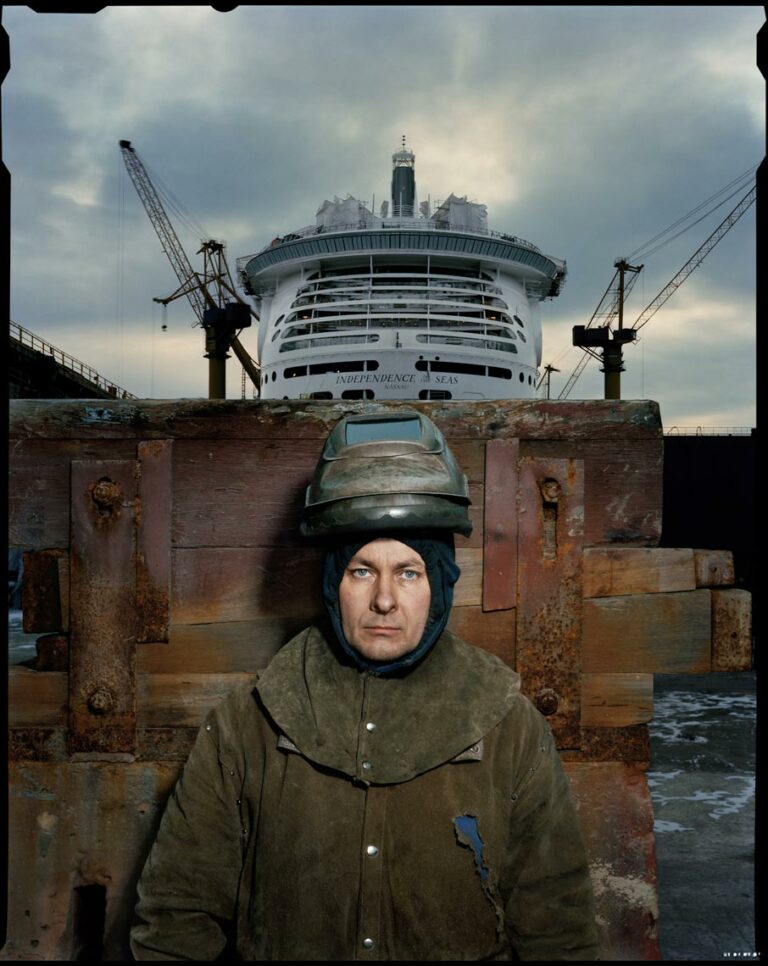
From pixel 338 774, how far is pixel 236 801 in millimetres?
301

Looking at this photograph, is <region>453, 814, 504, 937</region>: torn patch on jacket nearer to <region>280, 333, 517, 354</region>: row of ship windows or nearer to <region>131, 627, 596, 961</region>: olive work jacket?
<region>131, 627, 596, 961</region>: olive work jacket

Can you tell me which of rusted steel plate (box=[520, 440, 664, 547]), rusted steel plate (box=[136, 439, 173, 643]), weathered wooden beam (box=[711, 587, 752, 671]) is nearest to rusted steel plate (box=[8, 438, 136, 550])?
rusted steel plate (box=[136, 439, 173, 643])

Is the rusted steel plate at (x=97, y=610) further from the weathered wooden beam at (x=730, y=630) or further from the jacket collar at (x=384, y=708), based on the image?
the weathered wooden beam at (x=730, y=630)

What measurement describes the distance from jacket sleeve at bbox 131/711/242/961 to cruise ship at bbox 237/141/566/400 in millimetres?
19326

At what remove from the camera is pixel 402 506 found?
6.39 feet

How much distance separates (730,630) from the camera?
2.77m

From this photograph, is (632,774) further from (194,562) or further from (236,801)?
(194,562)

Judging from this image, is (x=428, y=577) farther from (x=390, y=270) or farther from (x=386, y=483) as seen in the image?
(x=390, y=270)

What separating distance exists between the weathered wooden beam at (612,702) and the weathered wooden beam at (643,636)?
0.15ft

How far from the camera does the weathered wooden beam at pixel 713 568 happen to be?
2.77 m

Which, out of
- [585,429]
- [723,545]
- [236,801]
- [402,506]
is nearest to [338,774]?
[236,801]

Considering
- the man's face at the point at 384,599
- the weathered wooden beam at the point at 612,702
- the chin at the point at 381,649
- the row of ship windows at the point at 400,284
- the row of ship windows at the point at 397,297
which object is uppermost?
the row of ship windows at the point at 400,284

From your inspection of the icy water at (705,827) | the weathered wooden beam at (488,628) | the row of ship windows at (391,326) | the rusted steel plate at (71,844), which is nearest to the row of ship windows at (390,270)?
the row of ship windows at (391,326)

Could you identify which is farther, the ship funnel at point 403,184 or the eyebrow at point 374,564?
the ship funnel at point 403,184
